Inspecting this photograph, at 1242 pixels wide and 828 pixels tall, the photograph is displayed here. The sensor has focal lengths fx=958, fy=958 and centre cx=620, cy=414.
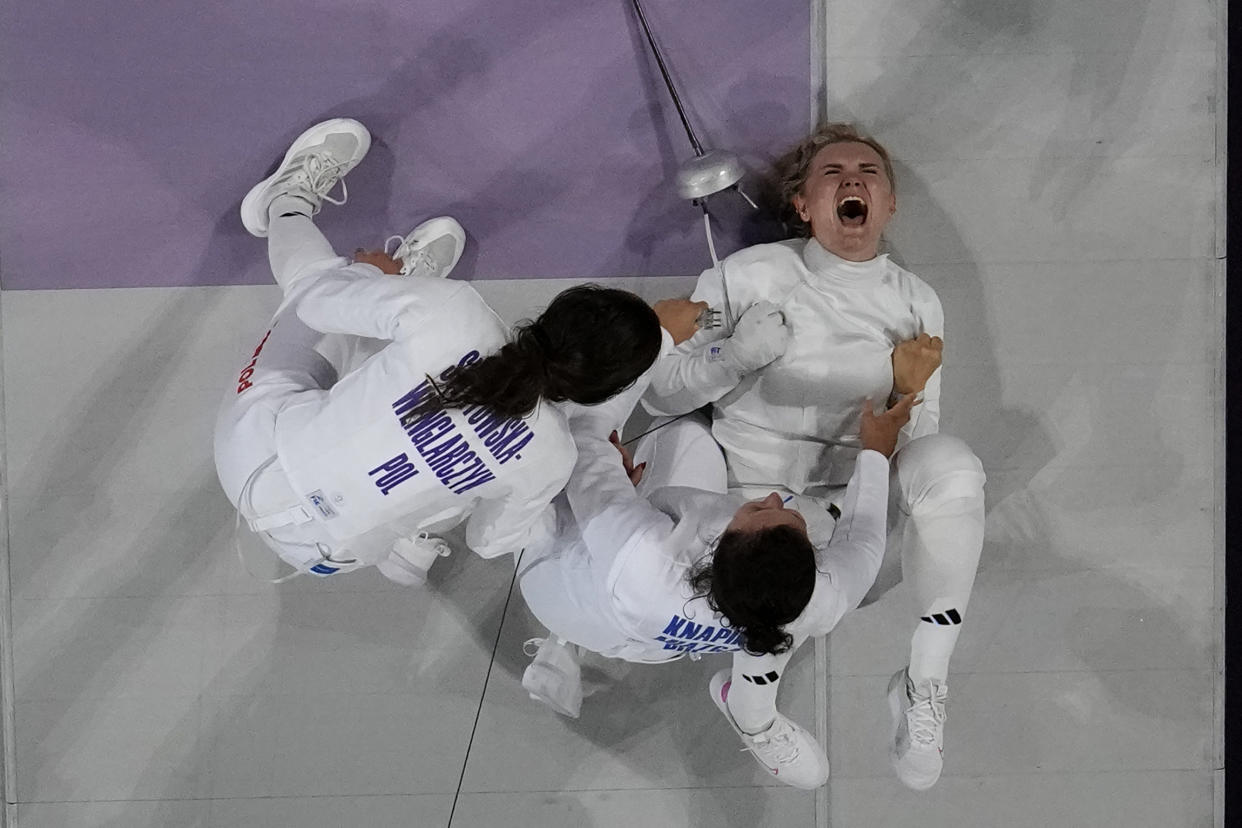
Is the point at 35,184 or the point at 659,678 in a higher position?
the point at 35,184

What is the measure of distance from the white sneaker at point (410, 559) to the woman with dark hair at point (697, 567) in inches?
11.8

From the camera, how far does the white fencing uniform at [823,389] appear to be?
Result: 1946 millimetres

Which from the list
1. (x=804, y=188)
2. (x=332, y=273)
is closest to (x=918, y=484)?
(x=804, y=188)

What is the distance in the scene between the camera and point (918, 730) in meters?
2.06

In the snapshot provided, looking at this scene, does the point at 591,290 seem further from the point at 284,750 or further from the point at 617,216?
the point at 284,750

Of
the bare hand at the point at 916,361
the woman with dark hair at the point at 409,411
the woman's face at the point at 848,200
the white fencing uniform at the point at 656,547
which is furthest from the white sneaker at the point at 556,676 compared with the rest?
the woman's face at the point at 848,200

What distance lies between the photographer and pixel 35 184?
215cm

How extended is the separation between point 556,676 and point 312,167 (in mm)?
Answer: 1241

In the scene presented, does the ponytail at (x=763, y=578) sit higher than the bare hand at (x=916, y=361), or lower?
higher

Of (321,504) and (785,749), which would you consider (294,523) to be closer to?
(321,504)

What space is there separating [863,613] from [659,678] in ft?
1.67

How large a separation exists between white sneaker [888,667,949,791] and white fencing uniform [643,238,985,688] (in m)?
0.06

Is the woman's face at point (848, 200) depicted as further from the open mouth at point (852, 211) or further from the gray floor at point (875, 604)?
the gray floor at point (875, 604)

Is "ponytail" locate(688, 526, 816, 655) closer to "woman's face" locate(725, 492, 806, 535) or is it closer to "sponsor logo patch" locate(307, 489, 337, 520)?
"woman's face" locate(725, 492, 806, 535)
